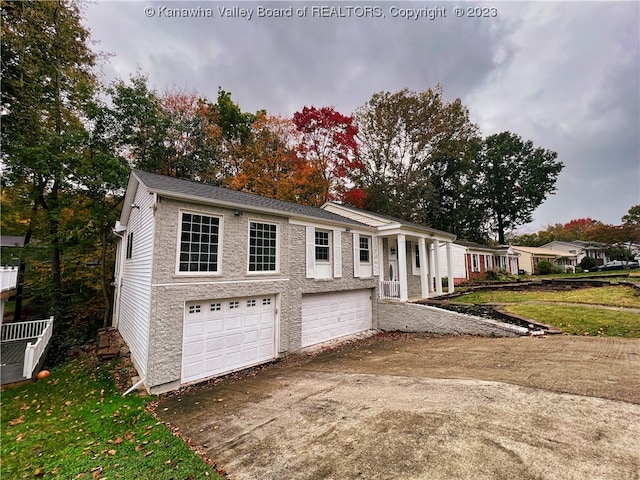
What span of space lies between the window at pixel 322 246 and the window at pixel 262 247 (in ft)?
7.12

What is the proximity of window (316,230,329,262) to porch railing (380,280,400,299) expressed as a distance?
Answer: 3.75 m

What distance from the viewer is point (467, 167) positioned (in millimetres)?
31828

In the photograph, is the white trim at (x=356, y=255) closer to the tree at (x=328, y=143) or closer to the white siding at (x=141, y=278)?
the white siding at (x=141, y=278)

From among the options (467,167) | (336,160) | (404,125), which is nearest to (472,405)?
(336,160)

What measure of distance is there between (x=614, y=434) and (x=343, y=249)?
905 centimetres

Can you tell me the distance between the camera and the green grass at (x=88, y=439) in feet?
12.0

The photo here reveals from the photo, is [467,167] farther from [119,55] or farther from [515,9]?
[119,55]

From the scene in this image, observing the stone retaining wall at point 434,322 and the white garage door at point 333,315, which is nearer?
the stone retaining wall at point 434,322

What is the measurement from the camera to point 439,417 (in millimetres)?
4055

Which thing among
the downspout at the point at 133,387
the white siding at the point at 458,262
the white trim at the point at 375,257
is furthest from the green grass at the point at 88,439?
the white siding at the point at 458,262

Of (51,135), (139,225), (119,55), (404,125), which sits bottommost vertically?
(139,225)

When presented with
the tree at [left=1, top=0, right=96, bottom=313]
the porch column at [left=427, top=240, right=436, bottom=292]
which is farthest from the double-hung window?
the tree at [left=1, top=0, right=96, bottom=313]

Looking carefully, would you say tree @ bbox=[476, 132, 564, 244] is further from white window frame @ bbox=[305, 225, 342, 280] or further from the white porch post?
white window frame @ bbox=[305, 225, 342, 280]

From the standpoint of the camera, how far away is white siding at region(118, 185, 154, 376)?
695 cm
